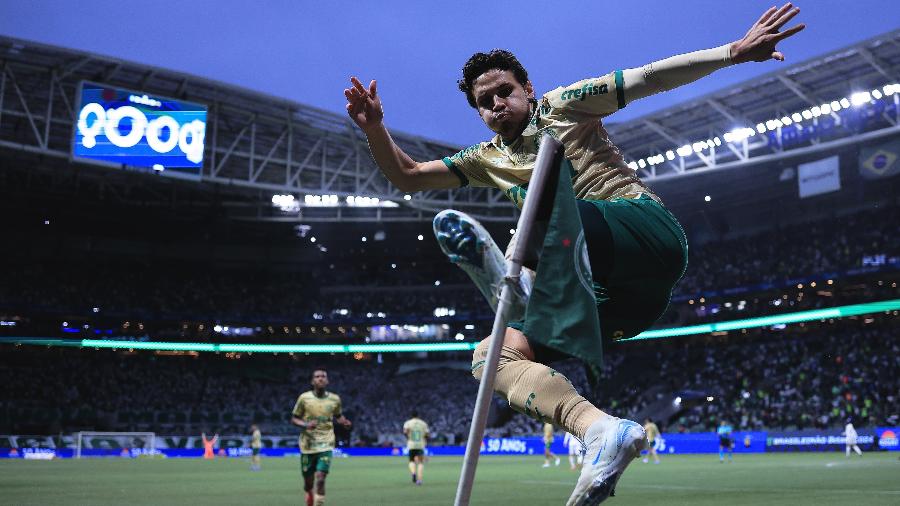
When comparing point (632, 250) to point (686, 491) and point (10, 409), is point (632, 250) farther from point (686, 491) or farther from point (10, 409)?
point (10, 409)

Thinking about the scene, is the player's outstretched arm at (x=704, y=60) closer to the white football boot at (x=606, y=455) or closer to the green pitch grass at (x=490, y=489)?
the white football boot at (x=606, y=455)

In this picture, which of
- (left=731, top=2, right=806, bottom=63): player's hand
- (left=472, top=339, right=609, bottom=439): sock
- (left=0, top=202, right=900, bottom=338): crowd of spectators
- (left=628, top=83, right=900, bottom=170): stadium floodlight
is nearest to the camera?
(left=472, top=339, right=609, bottom=439): sock

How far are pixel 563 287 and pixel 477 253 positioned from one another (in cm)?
33

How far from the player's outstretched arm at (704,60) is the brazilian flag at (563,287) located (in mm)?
671

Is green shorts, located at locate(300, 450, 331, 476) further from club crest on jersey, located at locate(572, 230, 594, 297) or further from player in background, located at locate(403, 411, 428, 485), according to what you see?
club crest on jersey, located at locate(572, 230, 594, 297)

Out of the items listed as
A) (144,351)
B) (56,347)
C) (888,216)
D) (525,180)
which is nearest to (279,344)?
(144,351)

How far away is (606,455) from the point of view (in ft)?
9.37

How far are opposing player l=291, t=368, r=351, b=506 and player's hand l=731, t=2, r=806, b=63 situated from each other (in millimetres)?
10239

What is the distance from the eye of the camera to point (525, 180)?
3855 mm

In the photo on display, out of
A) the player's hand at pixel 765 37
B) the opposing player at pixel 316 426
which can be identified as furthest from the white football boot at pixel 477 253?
the opposing player at pixel 316 426

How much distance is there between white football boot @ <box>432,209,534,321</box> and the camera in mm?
2832

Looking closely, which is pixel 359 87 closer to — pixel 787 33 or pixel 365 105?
pixel 365 105

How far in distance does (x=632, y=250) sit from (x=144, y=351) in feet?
198

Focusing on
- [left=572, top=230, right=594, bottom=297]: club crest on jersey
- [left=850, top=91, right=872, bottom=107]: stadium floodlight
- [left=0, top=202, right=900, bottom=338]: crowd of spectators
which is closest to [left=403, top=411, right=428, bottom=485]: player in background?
[left=572, top=230, right=594, bottom=297]: club crest on jersey
